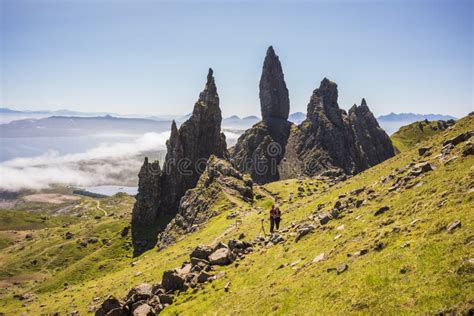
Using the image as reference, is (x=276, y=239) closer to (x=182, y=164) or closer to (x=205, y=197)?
(x=205, y=197)

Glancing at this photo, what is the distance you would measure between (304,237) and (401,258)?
19.4 metres

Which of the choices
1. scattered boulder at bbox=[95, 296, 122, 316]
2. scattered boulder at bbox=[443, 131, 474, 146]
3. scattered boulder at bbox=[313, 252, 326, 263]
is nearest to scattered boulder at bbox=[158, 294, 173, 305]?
scattered boulder at bbox=[95, 296, 122, 316]

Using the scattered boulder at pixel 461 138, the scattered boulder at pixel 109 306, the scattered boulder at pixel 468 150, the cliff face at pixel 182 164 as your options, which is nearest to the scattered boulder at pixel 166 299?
the scattered boulder at pixel 109 306

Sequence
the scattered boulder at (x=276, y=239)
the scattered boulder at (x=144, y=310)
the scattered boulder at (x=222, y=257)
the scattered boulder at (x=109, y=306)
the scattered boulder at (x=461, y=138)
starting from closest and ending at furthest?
the scattered boulder at (x=144, y=310) → the scattered boulder at (x=461, y=138) → the scattered boulder at (x=109, y=306) → the scattered boulder at (x=222, y=257) → the scattered boulder at (x=276, y=239)

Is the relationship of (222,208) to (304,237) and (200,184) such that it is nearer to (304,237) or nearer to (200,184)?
(200,184)

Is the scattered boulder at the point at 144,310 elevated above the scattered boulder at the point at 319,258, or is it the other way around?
the scattered boulder at the point at 319,258

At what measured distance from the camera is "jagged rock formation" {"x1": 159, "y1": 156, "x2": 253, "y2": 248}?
434 feet

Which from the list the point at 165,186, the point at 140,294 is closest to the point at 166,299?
the point at 140,294

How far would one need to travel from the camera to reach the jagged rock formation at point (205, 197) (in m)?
132

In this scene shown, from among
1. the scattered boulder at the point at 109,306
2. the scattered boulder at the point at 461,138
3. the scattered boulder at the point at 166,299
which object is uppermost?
the scattered boulder at the point at 461,138

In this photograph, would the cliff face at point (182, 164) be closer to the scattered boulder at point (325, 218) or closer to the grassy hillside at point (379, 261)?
the grassy hillside at point (379, 261)

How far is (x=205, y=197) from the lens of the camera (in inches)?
5463

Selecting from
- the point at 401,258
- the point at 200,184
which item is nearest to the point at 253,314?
the point at 401,258

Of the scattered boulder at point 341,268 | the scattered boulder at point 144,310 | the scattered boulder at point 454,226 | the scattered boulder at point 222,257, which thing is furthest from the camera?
the scattered boulder at point 222,257
